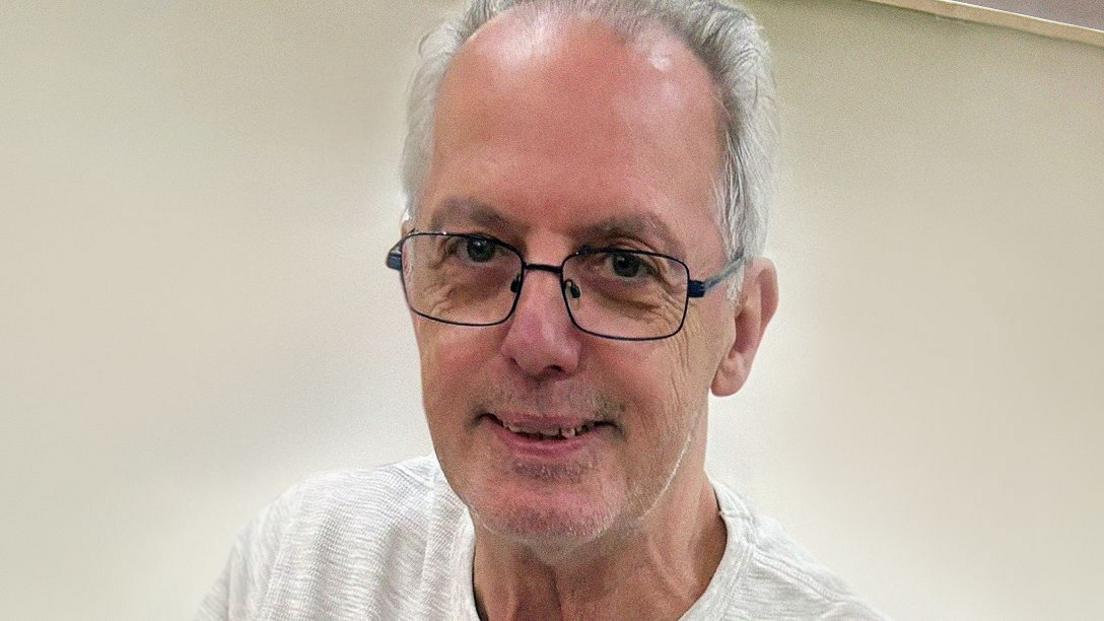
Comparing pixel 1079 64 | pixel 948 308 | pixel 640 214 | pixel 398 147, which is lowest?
pixel 948 308

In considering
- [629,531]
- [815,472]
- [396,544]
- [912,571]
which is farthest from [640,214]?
[912,571]

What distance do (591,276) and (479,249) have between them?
0.37ft

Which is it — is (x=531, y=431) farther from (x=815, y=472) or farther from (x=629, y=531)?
(x=815, y=472)

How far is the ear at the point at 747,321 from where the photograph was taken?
0.86 metres

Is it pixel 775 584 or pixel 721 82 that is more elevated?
pixel 721 82

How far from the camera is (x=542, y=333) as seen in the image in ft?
2.32

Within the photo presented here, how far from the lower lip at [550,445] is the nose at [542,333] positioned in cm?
6

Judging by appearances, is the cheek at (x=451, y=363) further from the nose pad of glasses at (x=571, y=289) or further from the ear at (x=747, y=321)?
the ear at (x=747, y=321)

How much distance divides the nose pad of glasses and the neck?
0.83 feet

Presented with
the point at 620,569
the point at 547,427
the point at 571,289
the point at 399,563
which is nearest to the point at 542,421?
the point at 547,427

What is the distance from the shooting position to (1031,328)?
122 cm

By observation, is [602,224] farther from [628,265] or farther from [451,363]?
[451,363]

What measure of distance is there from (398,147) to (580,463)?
66cm

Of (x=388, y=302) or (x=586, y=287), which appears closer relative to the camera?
(x=586, y=287)
